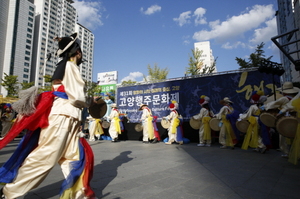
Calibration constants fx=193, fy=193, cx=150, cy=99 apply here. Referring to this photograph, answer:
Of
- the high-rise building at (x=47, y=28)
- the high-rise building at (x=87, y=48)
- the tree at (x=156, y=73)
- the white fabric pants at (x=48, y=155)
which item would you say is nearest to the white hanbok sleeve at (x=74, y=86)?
the white fabric pants at (x=48, y=155)

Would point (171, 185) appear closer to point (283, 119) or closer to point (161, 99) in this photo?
point (283, 119)

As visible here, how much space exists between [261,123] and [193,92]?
14.4 ft

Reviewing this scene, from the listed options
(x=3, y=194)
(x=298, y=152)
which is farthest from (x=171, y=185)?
(x=298, y=152)

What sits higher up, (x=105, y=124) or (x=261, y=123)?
(x=261, y=123)

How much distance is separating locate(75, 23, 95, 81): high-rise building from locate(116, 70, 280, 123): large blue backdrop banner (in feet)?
290

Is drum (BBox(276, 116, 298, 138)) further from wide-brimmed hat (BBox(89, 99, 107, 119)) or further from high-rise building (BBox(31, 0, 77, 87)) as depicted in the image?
high-rise building (BBox(31, 0, 77, 87))

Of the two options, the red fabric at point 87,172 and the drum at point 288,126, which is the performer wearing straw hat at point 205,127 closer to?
the drum at point 288,126

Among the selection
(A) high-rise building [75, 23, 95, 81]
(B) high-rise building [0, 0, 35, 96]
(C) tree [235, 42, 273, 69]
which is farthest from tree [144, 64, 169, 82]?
A: (A) high-rise building [75, 23, 95, 81]

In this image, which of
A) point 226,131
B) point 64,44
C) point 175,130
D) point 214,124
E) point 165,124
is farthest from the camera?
point 165,124

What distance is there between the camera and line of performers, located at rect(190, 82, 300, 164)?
12.3ft

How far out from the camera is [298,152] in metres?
3.49

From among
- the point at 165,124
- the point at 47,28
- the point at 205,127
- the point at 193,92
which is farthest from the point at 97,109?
the point at 47,28

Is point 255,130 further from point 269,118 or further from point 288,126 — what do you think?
point 288,126

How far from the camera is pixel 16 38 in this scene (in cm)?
5759
